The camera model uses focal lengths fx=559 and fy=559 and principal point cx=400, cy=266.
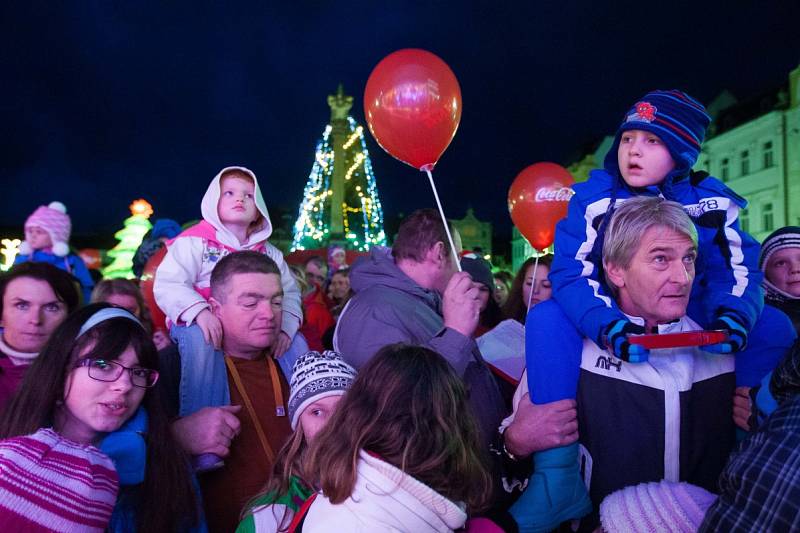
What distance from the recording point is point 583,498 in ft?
6.98

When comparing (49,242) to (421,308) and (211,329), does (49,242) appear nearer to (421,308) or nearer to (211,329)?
(211,329)

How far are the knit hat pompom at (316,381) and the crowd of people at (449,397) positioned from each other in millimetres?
10

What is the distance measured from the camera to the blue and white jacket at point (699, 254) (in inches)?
86.1

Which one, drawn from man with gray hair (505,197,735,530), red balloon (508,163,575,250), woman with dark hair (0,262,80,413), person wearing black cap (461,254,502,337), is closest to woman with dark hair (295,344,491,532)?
man with gray hair (505,197,735,530)

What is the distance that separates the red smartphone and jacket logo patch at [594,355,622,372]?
0.64 feet

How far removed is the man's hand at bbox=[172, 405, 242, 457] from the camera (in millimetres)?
2541

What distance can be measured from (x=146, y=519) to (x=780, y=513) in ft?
6.97

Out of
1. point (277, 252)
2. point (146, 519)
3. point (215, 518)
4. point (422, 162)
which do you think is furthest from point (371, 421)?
point (277, 252)

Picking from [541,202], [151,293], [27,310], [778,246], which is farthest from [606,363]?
[151,293]

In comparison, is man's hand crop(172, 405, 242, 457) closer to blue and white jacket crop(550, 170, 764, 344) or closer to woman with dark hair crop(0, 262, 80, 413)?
woman with dark hair crop(0, 262, 80, 413)

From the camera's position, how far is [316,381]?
2.50 metres

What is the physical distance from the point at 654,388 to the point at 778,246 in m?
2.34

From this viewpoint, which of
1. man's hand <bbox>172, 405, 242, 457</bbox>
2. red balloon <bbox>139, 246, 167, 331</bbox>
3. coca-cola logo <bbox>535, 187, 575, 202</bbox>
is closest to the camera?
man's hand <bbox>172, 405, 242, 457</bbox>

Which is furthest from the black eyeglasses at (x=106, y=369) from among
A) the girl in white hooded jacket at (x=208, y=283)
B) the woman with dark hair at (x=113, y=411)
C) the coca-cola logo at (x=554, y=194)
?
the coca-cola logo at (x=554, y=194)
